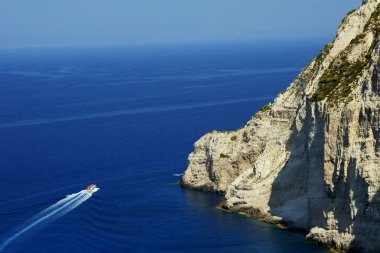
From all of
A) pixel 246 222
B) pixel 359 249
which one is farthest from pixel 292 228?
pixel 359 249

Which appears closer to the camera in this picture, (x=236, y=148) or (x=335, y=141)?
(x=335, y=141)

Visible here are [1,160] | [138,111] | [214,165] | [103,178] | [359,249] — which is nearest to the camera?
[359,249]

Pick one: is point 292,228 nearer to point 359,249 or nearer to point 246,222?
point 246,222

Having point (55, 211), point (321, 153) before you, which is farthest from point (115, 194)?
point (321, 153)

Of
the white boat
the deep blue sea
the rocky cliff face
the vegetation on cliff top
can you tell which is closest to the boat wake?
the white boat

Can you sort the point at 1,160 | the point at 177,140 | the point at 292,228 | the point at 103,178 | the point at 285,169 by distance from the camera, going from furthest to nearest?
1. the point at 177,140
2. the point at 1,160
3. the point at 103,178
4. the point at 285,169
5. the point at 292,228

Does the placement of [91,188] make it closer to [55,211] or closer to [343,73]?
[55,211]

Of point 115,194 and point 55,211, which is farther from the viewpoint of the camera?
point 115,194
